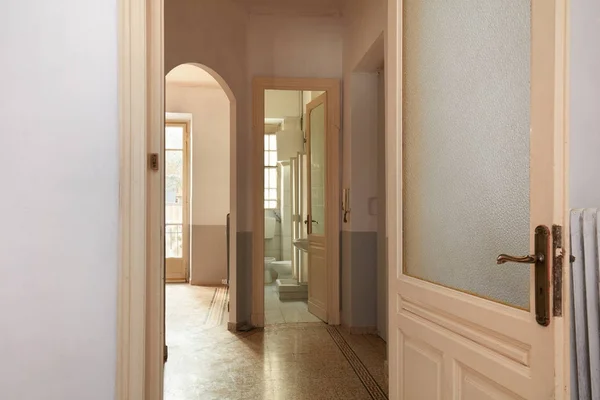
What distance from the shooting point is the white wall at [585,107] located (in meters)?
1.48

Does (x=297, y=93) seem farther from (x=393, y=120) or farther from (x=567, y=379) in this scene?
(x=567, y=379)

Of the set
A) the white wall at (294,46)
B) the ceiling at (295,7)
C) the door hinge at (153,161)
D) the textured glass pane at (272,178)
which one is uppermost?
the ceiling at (295,7)

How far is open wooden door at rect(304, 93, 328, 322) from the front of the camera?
4918 mm

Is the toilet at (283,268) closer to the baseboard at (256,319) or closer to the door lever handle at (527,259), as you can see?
the baseboard at (256,319)

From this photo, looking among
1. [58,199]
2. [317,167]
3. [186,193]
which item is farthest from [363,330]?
[186,193]

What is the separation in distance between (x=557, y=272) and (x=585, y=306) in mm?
371

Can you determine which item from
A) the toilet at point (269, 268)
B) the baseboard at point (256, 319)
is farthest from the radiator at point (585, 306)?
the toilet at point (269, 268)

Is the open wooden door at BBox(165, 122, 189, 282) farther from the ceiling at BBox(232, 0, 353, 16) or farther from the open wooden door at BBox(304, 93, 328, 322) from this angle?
the ceiling at BBox(232, 0, 353, 16)

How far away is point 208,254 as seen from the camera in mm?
7156

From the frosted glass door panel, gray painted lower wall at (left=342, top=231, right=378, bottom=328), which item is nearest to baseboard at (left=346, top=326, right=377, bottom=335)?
gray painted lower wall at (left=342, top=231, right=378, bottom=328)

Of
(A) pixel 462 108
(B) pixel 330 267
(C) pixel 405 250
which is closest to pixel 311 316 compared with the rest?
(B) pixel 330 267

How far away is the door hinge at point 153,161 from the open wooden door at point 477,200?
3.15 feet

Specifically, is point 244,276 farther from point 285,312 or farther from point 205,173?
point 205,173

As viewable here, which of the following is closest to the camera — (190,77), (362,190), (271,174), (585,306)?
(585,306)
